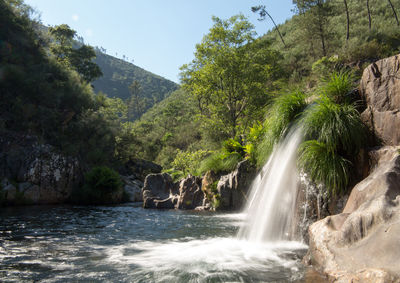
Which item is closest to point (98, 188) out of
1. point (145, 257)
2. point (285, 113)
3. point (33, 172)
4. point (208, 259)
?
point (33, 172)

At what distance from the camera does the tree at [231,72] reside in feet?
59.5

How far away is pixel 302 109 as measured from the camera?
6.98 m

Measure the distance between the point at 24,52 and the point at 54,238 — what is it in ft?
79.0

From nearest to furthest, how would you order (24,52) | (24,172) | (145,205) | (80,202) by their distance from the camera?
(145,205) < (24,172) < (80,202) < (24,52)

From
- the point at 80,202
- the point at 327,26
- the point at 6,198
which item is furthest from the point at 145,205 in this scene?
the point at 327,26

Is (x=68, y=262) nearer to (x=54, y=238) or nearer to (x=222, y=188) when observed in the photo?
(x=54, y=238)

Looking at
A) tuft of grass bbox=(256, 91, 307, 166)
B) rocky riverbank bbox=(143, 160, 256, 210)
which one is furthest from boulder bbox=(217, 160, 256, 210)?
tuft of grass bbox=(256, 91, 307, 166)

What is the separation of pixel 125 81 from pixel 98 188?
314 ft

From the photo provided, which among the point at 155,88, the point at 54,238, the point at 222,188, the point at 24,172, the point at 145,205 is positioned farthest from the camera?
the point at 155,88

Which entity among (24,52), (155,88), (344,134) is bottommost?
(344,134)

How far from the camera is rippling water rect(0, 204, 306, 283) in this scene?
381 centimetres

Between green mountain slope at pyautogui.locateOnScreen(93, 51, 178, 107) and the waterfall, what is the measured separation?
282 feet

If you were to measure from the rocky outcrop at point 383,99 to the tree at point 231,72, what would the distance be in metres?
12.3

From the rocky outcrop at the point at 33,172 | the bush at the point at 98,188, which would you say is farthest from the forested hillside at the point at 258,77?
the rocky outcrop at the point at 33,172
